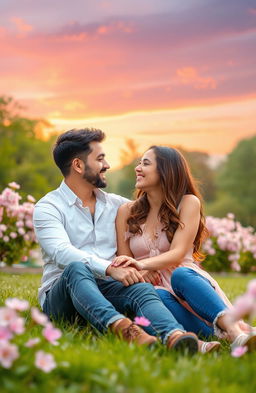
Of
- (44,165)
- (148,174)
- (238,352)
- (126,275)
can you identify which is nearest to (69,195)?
(148,174)

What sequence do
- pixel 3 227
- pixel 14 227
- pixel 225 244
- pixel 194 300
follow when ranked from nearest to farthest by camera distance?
pixel 194 300, pixel 3 227, pixel 14 227, pixel 225 244

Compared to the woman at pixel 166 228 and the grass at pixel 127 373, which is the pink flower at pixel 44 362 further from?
the woman at pixel 166 228

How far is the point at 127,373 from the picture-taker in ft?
8.21

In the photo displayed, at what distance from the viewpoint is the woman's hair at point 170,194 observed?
4250 mm

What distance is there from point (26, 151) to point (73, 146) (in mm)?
33379

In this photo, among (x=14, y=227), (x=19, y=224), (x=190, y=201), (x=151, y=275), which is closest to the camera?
(x=151, y=275)

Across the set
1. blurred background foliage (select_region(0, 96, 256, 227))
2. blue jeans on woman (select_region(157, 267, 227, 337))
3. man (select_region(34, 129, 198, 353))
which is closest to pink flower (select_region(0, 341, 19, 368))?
man (select_region(34, 129, 198, 353))

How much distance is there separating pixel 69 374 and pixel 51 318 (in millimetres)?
1458

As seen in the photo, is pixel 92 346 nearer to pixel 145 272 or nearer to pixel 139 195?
pixel 145 272

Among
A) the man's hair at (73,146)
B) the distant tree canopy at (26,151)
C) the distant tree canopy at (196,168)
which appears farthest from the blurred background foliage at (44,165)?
the man's hair at (73,146)

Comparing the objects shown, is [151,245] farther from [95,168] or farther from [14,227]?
[14,227]

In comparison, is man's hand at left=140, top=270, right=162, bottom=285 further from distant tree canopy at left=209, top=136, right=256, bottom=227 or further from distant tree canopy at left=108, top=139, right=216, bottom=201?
distant tree canopy at left=108, top=139, right=216, bottom=201

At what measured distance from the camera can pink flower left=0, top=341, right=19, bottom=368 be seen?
2381mm

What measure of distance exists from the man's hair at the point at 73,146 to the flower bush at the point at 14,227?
4068 mm
